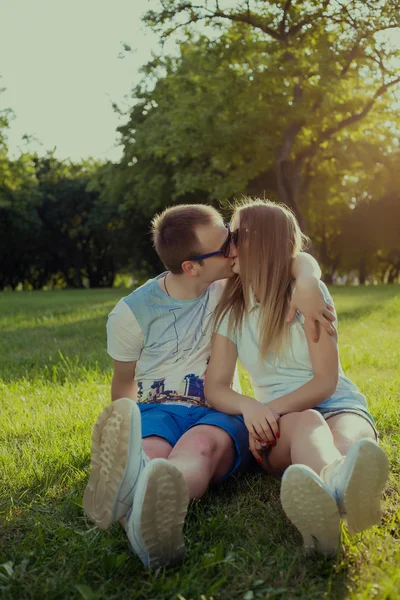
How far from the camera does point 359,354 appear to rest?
21.8 ft

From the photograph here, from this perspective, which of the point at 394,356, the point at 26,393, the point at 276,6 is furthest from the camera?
the point at 276,6

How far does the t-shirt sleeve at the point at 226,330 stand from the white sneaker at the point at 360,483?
1.00m

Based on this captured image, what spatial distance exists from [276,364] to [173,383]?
534mm

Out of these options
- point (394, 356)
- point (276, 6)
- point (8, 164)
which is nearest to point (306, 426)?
point (394, 356)

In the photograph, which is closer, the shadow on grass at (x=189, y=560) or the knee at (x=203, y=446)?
the shadow on grass at (x=189, y=560)

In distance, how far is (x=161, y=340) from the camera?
10.7 feet

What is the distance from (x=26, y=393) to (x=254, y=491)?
2.76 meters

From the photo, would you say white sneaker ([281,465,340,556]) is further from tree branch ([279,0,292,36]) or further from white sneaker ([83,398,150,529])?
tree branch ([279,0,292,36])

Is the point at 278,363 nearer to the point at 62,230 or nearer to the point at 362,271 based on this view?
the point at 362,271

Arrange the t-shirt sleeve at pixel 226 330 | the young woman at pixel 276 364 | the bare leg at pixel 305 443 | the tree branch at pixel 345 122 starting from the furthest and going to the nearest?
the tree branch at pixel 345 122 < the t-shirt sleeve at pixel 226 330 < the young woman at pixel 276 364 < the bare leg at pixel 305 443

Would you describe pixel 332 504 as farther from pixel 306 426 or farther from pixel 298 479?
pixel 306 426

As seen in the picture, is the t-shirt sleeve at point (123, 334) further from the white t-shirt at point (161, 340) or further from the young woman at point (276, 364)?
the young woman at point (276, 364)

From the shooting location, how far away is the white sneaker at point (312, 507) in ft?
6.80

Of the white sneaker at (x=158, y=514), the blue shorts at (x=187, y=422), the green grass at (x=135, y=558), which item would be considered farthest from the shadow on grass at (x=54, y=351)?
the white sneaker at (x=158, y=514)
